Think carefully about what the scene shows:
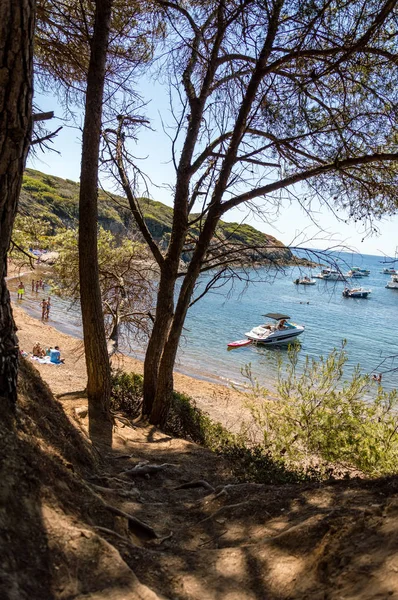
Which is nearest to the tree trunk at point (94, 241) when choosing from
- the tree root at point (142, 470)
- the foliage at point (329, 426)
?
the tree root at point (142, 470)

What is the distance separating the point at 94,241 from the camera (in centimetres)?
642

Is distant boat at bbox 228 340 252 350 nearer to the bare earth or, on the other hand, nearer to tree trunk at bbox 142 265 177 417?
tree trunk at bbox 142 265 177 417

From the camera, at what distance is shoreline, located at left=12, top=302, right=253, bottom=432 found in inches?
577

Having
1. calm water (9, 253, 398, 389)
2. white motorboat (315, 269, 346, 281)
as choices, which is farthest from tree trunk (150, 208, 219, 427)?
calm water (9, 253, 398, 389)

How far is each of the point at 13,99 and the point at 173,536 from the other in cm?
309

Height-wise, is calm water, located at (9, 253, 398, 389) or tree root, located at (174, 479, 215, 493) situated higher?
tree root, located at (174, 479, 215, 493)

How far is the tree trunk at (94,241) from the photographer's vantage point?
6.03 meters

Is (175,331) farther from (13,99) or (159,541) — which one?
(13,99)

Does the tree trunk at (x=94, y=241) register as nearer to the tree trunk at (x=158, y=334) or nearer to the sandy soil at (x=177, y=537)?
the tree trunk at (x=158, y=334)

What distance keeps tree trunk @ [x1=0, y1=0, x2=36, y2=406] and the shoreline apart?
9.30 m

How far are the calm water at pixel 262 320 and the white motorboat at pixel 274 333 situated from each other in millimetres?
647

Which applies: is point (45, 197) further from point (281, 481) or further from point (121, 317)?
point (281, 481)

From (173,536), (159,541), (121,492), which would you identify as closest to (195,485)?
(121,492)

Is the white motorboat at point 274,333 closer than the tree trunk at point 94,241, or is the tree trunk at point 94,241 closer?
the tree trunk at point 94,241
